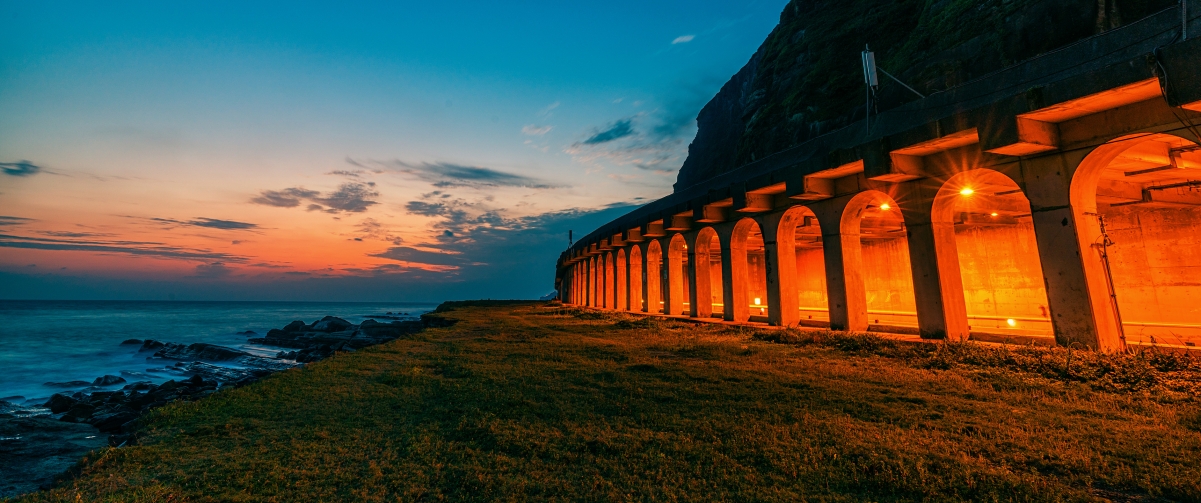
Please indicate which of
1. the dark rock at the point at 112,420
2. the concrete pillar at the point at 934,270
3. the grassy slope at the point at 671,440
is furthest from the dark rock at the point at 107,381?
the concrete pillar at the point at 934,270

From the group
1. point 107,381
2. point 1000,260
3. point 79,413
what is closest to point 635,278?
point 1000,260

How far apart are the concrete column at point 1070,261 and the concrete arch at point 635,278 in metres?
20.7

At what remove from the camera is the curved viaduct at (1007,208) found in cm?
888

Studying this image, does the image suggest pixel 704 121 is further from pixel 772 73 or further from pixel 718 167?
pixel 772 73

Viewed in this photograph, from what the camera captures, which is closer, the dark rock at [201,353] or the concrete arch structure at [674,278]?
the concrete arch structure at [674,278]

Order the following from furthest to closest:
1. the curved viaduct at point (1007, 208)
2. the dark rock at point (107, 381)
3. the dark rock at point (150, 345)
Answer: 1. the dark rock at point (150, 345)
2. the dark rock at point (107, 381)
3. the curved viaduct at point (1007, 208)

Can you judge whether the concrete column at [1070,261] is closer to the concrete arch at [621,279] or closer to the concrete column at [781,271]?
the concrete column at [781,271]

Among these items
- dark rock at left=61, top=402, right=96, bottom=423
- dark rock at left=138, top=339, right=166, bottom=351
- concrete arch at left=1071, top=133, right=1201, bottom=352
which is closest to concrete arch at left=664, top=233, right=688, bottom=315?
concrete arch at left=1071, top=133, right=1201, bottom=352

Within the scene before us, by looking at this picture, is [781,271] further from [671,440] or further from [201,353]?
[201,353]

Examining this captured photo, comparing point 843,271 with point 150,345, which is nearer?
point 843,271

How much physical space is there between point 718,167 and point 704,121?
3149 cm

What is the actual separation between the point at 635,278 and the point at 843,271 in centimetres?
1625

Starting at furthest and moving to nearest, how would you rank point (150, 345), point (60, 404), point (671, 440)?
point (150, 345) < point (60, 404) < point (671, 440)

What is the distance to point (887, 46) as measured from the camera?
3550 cm
